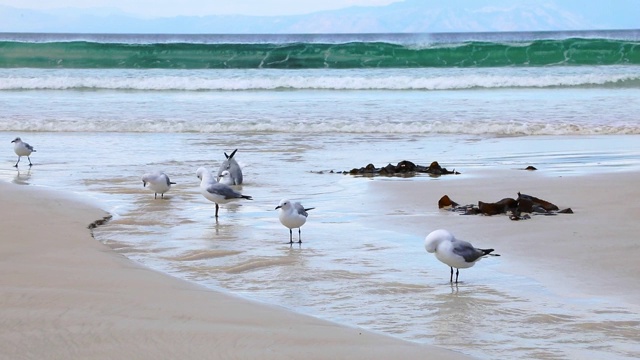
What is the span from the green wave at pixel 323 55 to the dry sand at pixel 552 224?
78.0ft

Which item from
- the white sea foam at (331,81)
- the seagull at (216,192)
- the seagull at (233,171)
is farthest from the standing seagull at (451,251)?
the white sea foam at (331,81)

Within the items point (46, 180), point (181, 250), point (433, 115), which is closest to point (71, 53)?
point (433, 115)

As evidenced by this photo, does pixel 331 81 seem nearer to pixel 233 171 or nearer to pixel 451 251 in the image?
pixel 233 171

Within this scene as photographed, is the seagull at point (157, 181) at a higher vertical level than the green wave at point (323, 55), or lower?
lower

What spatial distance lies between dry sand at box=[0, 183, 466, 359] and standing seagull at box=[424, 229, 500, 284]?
1036 millimetres

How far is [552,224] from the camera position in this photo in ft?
22.3

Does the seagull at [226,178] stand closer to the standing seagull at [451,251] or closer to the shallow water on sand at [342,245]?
the shallow water on sand at [342,245]

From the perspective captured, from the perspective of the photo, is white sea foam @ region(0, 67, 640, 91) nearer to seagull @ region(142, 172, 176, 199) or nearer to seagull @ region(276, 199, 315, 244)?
seagull @ region(142, 172, 176, 199)

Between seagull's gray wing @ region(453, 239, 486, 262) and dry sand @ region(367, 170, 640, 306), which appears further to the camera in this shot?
dry sand @ region(367, 170, 640, 306)

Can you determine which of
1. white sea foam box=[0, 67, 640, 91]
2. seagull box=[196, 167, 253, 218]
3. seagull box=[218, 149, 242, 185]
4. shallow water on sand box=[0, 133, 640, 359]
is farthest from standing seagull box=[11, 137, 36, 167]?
white sea foam box=[0, 67, 640, 91]

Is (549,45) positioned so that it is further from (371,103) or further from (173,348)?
(173,348)

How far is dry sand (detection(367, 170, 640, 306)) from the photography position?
5.28m

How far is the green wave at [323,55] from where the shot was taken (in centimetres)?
3275

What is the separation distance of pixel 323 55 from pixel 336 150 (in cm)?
2166
